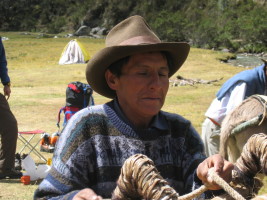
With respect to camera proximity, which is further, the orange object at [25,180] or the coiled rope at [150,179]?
the orange object at [25,180]

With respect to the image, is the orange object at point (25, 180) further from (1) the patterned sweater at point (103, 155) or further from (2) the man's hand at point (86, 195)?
(2) the man's hand at point (86, 195)

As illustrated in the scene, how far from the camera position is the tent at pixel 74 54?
29094 millimetres

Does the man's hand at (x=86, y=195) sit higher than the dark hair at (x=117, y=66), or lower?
lower

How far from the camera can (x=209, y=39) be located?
5338 cm

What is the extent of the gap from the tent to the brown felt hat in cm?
2663

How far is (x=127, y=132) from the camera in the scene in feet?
7.32

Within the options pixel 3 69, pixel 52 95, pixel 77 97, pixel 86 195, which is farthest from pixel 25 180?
pixel 52 95

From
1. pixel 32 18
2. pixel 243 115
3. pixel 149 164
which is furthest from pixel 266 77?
pixel 32 18

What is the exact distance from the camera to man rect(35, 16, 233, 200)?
2123mm

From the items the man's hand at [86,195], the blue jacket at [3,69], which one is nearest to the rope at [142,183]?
the man's hand at [86,195]

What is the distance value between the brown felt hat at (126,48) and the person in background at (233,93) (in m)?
2.49

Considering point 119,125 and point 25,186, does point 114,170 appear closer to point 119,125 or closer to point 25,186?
point 119,125

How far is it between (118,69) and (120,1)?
89.5 meters

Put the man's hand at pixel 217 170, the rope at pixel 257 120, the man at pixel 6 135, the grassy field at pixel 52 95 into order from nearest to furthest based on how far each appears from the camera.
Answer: the man's hand at pixel 217 170
the rope at pixel 257 120
the man at pixel 6 135
the grassy field at pixel 52 95
